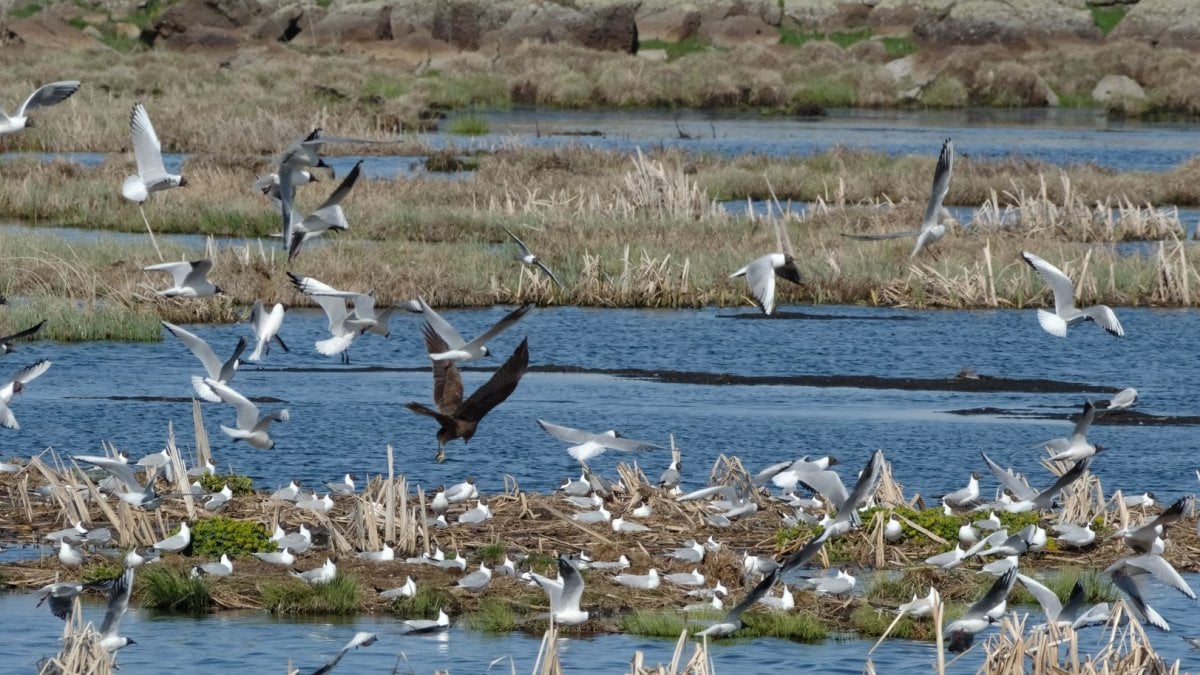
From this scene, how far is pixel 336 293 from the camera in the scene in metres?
12.5

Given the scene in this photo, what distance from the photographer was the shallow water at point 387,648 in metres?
11.8

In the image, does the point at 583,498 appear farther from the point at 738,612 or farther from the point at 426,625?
the point at 738,612

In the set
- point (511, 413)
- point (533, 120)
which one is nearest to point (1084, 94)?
point (533, 120)

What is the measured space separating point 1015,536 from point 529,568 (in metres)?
3.50

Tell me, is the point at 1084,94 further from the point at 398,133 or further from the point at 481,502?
the point at 481,502

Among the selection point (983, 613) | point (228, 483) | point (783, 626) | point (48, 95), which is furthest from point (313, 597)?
point (48, 95)

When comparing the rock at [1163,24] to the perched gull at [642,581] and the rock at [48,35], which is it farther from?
the perched gull at [642,581]

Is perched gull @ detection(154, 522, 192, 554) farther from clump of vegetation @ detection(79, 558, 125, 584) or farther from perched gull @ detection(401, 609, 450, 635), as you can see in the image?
perched gull @ detection(401, 609, 450, 635)

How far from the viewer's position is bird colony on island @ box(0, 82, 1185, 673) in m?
11.4

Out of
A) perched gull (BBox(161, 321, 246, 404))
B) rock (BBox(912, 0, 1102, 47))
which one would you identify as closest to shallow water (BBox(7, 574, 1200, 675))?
perched gull (BBox(161, 321, 246, 404))

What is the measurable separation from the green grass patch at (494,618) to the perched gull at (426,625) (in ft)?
0.79

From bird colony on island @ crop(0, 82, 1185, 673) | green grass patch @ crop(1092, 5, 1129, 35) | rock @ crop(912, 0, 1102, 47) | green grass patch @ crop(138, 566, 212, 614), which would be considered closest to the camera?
bird colony on island @ crop(0, 82, 1185, 673)

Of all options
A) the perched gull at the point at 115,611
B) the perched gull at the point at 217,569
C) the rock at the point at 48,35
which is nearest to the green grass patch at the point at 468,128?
the rock at the point at 48,35

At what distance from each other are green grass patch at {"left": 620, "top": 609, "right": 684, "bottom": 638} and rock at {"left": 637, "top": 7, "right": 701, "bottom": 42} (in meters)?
81.3
